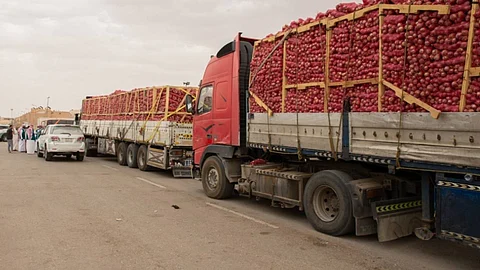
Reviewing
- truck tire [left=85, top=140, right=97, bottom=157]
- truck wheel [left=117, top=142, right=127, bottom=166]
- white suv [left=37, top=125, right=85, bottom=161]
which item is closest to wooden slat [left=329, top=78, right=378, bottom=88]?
truck wheel [left=117, top=142, right=127, bottom=166]

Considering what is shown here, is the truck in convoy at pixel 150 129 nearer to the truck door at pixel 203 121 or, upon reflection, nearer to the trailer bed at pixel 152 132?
the trailer bed at pixel 152 132

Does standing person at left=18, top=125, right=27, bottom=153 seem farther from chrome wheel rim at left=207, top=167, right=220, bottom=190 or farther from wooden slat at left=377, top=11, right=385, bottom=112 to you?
wooden slat at left=377, top=11, right=385, bottom=112

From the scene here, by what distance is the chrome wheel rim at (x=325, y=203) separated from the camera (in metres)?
6.38

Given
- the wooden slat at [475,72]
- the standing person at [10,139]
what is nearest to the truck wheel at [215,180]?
the wooden slat at [475,72]

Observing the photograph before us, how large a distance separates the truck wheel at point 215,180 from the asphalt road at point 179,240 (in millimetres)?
207

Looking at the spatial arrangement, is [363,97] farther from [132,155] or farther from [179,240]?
[132,155]

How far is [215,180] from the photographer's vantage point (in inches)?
377

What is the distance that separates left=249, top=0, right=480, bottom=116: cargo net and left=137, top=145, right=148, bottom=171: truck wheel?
871 centimetres

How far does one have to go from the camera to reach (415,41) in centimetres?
510

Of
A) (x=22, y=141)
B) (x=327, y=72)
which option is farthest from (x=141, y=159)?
(x=22, y=141)

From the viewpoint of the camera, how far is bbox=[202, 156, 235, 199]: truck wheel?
9203 mm

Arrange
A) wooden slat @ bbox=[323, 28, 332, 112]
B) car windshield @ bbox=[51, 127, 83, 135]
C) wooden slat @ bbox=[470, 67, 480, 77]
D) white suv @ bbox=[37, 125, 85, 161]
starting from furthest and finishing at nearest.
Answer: car windshield @ bbox=[51, 127, 83, 135], white suv @ bbox=[37, 125, 85, 161], wooden slat @ bbox=[323, 28, 332, 112], wooden slat @ bbox=[470, 67, 480, 77]

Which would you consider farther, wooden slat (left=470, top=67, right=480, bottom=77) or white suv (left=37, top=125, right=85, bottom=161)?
white suv (left=37, top=125, right=85, bottom=161)

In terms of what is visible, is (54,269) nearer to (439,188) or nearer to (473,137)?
(439,188)
